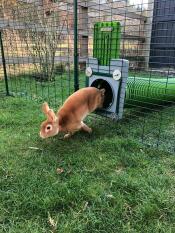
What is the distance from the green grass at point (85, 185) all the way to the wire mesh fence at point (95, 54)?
384mm

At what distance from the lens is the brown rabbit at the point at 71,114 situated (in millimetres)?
2121

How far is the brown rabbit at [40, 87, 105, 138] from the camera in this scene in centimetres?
212

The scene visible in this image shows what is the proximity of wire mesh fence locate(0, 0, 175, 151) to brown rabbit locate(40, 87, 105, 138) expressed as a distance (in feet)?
1.20

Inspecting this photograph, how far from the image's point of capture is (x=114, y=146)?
89.1 inches

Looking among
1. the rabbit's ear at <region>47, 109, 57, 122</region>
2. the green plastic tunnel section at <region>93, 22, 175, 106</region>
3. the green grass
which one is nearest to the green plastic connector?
the green plastic tunnel section at <region>93, 22, 175, 106</region>

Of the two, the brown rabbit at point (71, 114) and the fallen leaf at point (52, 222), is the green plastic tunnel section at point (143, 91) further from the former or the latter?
the fallen leaf at point (52, 222)

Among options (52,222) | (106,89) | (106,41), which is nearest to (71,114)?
(106,89)

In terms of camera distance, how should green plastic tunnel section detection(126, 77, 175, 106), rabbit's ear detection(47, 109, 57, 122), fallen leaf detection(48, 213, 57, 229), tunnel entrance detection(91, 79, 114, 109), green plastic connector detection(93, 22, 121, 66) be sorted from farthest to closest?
green plastic tunnel section detection(126, 77, 175, 106)
tunnel entrance detection(91, 79, 114, 109)
green plastic connector detection(93, 22, 121, 66)
rabbit's ear detection(47, 109, 57, 122)
fallen leaf detection(48, 213, 57, 229)

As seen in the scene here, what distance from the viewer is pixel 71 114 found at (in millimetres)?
2295

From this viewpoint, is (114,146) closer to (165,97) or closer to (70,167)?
(70,167)

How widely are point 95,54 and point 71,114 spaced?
0.80 meters

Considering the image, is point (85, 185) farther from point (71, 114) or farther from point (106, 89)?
point (106, 89)

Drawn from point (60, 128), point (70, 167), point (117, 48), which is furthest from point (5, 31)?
point (70, 167)

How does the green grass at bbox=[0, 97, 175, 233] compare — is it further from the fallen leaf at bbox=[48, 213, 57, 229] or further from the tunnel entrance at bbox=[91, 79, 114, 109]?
the tunnel entrance at bbox=[91, 79, 114, 109]
